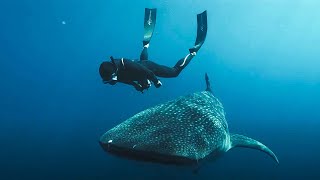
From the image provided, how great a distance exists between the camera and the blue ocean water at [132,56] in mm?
31031

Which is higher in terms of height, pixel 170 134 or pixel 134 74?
pixel 134 74

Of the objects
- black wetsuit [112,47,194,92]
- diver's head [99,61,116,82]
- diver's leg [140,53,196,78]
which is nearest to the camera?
diver's head [99,61,116,82]

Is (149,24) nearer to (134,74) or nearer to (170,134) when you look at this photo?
(134,74)

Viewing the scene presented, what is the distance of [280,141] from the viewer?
18.3 m

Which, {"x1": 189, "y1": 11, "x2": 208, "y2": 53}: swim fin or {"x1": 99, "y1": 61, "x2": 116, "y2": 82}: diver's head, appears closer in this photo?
{"x1": 99, "y1": 61, "x2": 116, "y2": 82}: diver's head

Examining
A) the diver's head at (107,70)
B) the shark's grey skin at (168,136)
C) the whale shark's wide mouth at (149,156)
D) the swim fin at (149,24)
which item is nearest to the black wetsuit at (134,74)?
the diver's head at (107,70)

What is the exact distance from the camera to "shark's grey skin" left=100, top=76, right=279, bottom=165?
109 inches

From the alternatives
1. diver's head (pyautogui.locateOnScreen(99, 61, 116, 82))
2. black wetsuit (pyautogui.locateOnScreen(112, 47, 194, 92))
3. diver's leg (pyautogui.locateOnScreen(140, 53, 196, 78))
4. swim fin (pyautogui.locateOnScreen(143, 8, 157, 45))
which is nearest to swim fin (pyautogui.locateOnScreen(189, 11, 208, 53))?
diver's leg (pyautogui.locateOnScreen(140, 53, 196, 78))

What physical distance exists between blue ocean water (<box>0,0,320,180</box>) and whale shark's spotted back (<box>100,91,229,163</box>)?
16313mm

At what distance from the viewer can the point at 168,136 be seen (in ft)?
9.73

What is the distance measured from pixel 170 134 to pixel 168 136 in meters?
0.05

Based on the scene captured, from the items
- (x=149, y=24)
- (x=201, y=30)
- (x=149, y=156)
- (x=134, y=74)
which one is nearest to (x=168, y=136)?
(x=149, y=156)

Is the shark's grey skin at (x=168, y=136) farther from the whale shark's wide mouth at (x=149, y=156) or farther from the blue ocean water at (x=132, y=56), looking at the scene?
the blue ocean water at (x=132, y=56)

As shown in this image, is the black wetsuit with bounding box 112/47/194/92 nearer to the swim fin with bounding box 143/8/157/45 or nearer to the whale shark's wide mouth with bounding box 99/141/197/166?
the whale shark's wide mouth with bounding box 99/141/197/166
